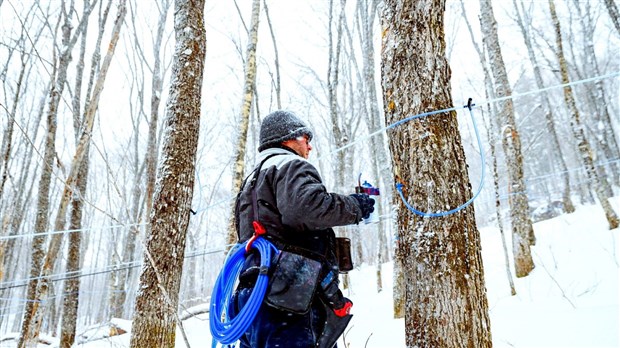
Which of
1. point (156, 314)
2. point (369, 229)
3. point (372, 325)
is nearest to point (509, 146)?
point (372, 325)

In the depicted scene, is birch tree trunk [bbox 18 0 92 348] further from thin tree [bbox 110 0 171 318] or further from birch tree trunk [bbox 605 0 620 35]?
birch tree trunk [bbox 605 0 620 35]

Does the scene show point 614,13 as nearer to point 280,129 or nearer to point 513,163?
point 513,163

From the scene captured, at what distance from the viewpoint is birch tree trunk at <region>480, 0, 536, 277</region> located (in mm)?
5980

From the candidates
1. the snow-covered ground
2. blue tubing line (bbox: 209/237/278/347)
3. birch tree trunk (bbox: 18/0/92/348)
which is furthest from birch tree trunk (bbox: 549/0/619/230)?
birch tree trunk (bbox: 18/0/92/348)

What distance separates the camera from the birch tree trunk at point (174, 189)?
3.11 metres

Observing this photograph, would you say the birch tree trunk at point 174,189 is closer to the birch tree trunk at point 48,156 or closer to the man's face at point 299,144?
the man's face at point 299,144

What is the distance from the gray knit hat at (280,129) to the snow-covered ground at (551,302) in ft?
4.22

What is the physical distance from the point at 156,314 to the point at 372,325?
322 centimetres

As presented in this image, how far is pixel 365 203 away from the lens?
187 centimetres

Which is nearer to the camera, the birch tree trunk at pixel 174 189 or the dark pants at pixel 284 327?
the dark pants at pixel 284 327

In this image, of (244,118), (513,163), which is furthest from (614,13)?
(244,118)

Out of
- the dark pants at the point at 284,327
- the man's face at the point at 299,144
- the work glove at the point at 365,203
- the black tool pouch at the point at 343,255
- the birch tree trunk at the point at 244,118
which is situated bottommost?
the dark pants at the point at 284,327

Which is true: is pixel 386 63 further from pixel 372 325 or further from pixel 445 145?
pixel 372 325

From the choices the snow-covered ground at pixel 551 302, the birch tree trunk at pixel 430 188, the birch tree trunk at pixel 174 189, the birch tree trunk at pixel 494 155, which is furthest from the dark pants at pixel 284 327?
the birch tree trunk at pixel 494 155
